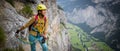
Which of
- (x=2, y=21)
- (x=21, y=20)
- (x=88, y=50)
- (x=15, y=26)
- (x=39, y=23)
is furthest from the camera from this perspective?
(x=88, y=50)

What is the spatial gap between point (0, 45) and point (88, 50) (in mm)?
182349

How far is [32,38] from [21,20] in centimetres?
656

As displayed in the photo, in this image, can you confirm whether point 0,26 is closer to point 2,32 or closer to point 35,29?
point 2,32

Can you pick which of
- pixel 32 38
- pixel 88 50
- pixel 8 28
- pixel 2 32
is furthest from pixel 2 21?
pixel 88 50

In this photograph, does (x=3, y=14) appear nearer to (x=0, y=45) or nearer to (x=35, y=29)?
(x=0, y=45)

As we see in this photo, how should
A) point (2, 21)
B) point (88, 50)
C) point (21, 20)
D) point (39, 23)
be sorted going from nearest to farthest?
1. point (39, 23)
2. point (2, 21)
3. point (21, 20)
4. point (88, 50)

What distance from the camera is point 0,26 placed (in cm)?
1591

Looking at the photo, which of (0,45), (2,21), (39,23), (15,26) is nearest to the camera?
(39,23)

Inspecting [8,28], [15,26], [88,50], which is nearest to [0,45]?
[8,28]

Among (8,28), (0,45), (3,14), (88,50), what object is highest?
(3,14)

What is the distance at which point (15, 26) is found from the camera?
59.7ft

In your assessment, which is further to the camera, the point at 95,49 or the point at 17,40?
the point at 95,49

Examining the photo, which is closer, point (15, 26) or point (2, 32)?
point (2, 32)

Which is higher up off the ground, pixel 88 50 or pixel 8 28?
pixel 8 28
